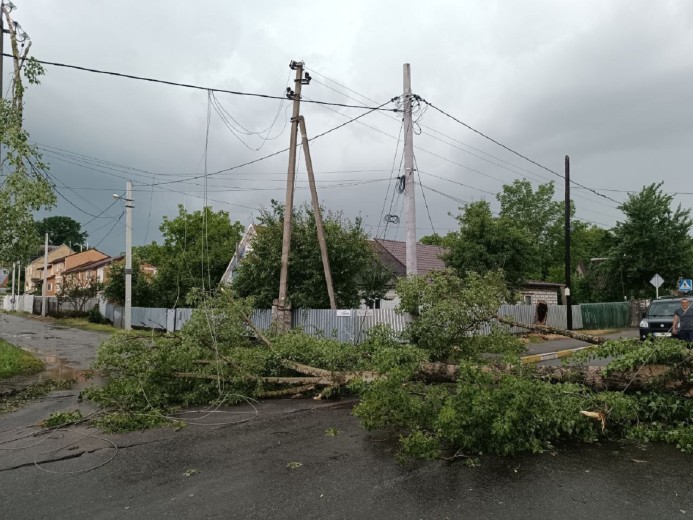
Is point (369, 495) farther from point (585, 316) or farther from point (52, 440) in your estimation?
point (585, 316)

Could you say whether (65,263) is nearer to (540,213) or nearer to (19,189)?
(540,213)

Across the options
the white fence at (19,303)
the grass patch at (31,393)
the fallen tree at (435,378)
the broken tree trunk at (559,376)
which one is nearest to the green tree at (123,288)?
the grass patch at (31,393)

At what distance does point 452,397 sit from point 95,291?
38.5 metres

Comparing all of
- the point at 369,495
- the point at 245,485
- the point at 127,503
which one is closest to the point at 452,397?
the point at 369,495

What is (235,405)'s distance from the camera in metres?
8.31

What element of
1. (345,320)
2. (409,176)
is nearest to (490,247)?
(345,320)

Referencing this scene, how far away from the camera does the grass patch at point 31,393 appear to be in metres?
8.61

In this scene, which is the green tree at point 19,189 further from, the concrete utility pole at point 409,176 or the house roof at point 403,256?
the house roof at point 403,256

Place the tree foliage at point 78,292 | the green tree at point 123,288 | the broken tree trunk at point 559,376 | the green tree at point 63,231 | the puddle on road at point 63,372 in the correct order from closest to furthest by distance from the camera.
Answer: the broken tree trunk at point 559,376 → the puddle on road at point 63,372 → the green tree at point 123,288 → the tree foliage at point 78,292 → the green tree at point 63,231

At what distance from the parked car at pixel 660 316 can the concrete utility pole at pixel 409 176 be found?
8.81 meters

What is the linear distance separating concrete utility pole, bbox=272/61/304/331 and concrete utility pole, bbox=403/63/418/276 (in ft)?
11.2

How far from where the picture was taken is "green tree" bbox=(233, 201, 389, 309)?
653 inches

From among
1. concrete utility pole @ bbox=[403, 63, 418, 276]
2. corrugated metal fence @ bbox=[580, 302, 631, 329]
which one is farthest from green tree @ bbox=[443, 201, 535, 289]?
concrete utility pole @ bbox=[403, 63, 418, 276]

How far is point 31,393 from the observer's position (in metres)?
9.70
